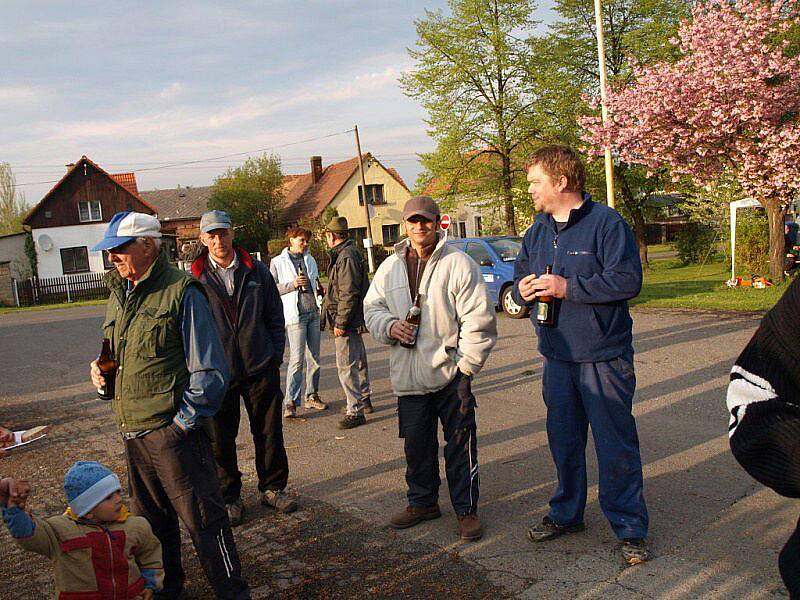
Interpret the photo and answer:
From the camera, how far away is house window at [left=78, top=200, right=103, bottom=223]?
44719mm

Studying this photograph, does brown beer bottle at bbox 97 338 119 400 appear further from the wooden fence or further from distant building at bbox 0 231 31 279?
distant building at bbox 0 231 31 279

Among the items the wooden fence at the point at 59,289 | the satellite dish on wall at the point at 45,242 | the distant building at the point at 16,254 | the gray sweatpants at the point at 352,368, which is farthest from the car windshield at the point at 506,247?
the satellite dish on wall at the point at 45,242

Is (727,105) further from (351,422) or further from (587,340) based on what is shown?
(587,340)

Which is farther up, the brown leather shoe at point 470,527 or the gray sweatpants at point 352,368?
the gray sweatpants at point 352,368

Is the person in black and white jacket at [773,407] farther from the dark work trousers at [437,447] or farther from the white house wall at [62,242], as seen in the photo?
the white house wall at [62,242]

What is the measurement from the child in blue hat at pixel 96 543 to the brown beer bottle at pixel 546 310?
2.36 meters

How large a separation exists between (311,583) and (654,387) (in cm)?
526

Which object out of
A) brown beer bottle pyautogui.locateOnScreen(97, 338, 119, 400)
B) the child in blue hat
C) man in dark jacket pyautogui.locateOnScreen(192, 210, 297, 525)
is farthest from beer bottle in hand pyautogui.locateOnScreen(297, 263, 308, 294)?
the child in blue hat

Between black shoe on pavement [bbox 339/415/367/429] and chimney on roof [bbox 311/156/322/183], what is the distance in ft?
164

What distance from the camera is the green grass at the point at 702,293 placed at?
13.8m

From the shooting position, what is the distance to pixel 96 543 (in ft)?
10.0

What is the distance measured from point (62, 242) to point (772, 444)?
156 feet

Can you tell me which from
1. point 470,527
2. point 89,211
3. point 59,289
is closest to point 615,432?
point 470,527

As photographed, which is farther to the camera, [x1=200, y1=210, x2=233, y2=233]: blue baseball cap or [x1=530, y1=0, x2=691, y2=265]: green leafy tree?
[x1=530, y1=0, x2=691, y2=265]: green leafy tree
